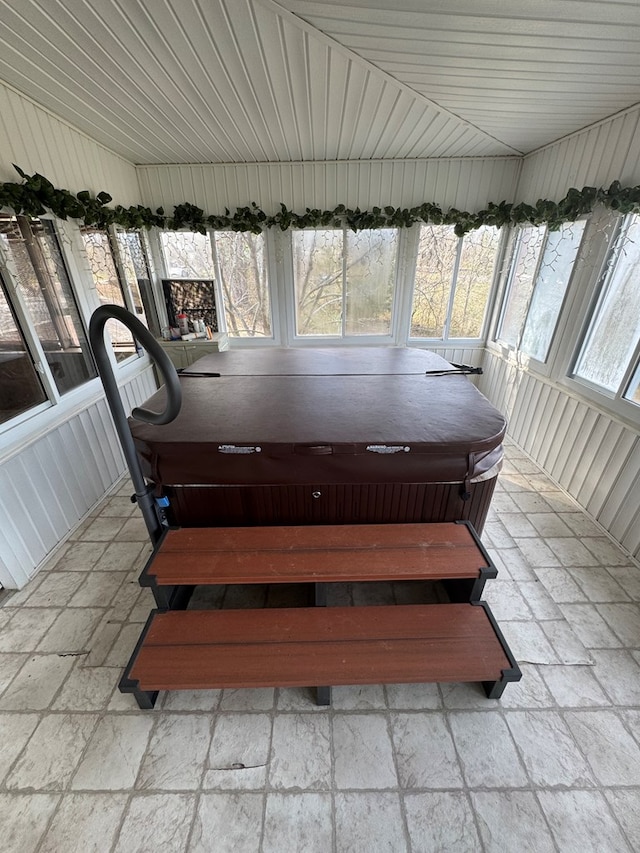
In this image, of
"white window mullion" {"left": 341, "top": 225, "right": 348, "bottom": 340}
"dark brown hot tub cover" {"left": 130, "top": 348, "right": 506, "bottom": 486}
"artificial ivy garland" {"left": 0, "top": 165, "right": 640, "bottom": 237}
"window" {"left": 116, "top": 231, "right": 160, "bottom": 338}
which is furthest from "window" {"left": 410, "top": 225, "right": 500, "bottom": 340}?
"window" {"left": 116, "top": 231, "right": 160, "bottom": 338}

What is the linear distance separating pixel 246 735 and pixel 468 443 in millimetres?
1522

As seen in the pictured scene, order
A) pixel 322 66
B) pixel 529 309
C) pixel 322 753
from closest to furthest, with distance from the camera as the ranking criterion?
pixel 322 753, pixel 322 66, pixel 529 309

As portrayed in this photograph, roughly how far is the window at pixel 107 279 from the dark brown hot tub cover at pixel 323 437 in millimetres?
1493

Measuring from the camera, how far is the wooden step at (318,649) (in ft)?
4.24

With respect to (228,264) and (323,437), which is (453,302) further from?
(323,437)

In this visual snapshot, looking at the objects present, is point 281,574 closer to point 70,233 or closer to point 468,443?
point 468,443

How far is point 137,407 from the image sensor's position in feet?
4.52

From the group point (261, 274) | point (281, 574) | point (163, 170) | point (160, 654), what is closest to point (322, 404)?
point (281, 574)

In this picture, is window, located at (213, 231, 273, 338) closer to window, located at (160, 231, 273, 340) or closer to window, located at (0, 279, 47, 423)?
window, located at (160, 231, 273, 340)

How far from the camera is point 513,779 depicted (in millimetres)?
1219

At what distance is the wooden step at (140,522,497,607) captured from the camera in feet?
4.77

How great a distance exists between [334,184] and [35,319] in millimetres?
3166

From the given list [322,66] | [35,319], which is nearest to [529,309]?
[322,66]

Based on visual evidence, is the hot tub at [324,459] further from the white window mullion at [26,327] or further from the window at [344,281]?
the window at [344,281]
